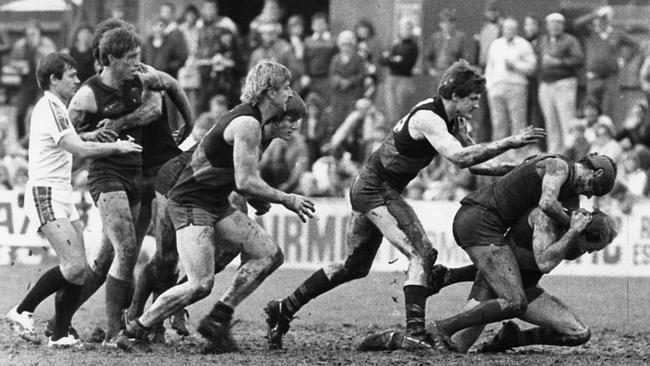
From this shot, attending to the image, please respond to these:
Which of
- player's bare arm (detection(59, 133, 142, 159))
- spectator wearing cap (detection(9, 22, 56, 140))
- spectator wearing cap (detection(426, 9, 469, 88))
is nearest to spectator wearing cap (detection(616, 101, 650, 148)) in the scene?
spectator wearing cap (detection(426, 9, 469, 88))

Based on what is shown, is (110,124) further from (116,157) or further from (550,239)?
(550,239)

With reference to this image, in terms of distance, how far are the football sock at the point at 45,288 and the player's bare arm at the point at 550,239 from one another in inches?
131

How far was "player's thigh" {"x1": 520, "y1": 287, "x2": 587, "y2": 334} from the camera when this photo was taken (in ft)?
32.9

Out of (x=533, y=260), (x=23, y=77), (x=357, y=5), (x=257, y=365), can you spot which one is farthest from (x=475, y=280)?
(x=23, y=77)

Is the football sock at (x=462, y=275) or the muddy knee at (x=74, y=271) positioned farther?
the football sock at (x=462, y=275)

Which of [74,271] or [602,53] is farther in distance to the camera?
[602,53]

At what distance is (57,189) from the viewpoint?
10.3 m

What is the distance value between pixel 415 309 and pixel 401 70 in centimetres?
911

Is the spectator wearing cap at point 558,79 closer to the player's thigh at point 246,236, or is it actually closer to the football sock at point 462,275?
the football sock at point 462,275

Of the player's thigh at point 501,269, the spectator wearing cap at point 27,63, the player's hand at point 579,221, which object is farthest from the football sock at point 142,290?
the spectator wearing cap at point 27,63

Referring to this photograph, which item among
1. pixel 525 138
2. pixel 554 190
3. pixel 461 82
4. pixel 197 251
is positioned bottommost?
pixel 197 251

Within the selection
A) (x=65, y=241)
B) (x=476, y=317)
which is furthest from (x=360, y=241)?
(x=65, y=241)

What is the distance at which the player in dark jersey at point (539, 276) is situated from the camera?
9.77 meters

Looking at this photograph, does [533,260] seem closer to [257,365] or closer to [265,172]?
[257,365]
